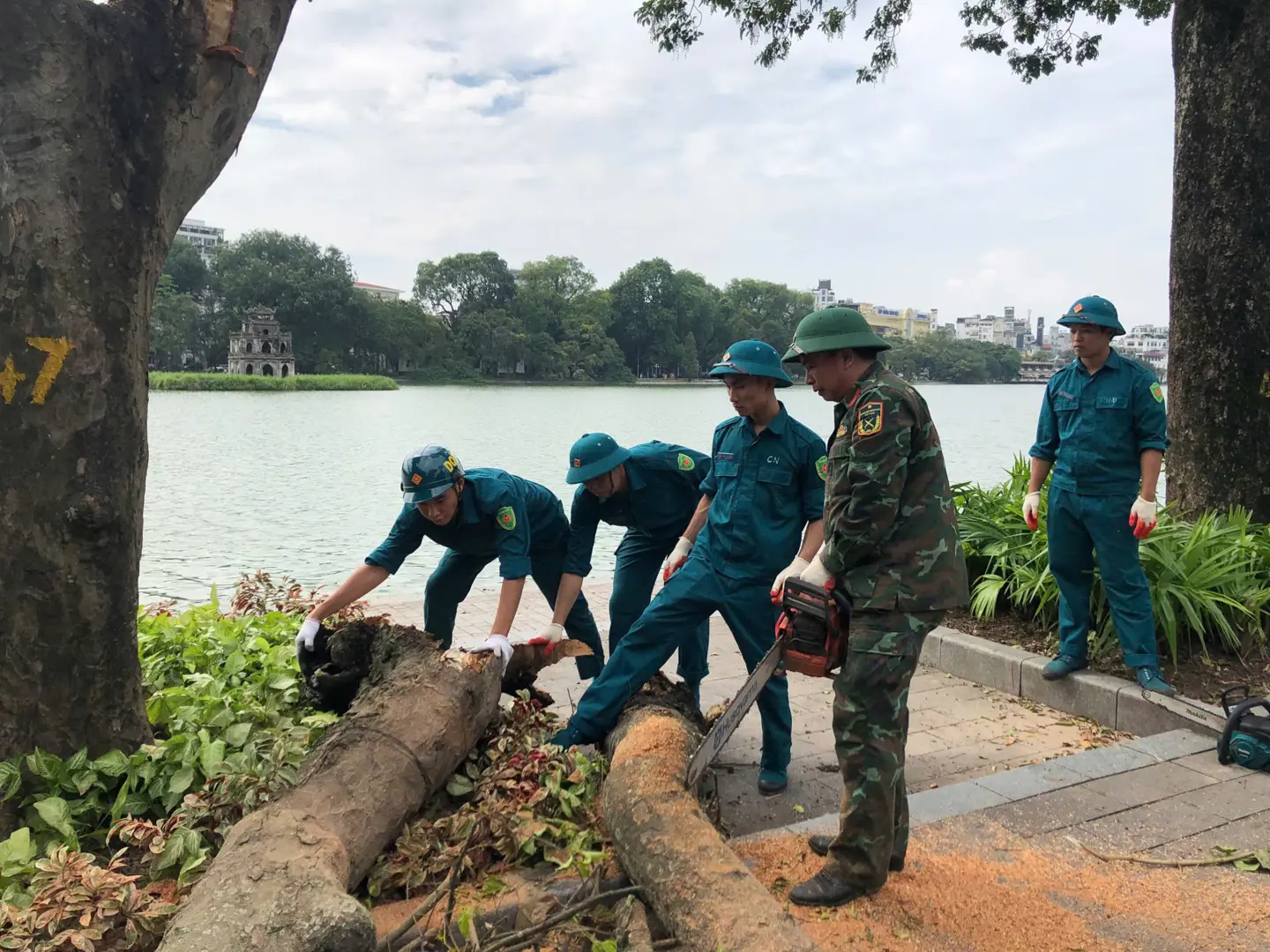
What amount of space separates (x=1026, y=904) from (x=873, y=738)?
2.40ft

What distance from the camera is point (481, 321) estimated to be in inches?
2955

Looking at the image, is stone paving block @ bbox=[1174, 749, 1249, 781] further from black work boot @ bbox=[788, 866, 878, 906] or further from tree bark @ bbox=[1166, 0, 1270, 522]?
tree bark @ bbox=[1166, 0, 1270, 522]

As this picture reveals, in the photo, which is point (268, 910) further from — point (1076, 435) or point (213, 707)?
point (1076, 435)

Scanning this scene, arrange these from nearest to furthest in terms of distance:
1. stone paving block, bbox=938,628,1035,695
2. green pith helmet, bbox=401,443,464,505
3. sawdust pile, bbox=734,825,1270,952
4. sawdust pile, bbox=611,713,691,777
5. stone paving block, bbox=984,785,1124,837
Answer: sawdust pile, bbox=734,825,1270,952 < sawdust pile, bbox=611,713,691,777 < stone paving block, bbox=984,785,1124,837 < green pith helmet, bbox=401,443,464,505 < stone paving block, bbox=938,628,1035,695

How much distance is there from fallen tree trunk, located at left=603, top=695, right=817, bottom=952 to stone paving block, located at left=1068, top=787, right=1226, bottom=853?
61.9 inches

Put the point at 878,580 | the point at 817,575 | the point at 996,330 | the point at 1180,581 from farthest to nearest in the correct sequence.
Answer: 1. the point at 996,330
2. the point at 1180,581
3. the point at 817,575
4. the point at 878,580

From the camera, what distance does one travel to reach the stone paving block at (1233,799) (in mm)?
3697

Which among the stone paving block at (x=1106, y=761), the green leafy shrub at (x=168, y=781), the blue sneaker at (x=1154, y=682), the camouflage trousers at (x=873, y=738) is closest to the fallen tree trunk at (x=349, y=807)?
the green leafy shrub at (x=168, y=781)

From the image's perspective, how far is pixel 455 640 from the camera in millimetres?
6984

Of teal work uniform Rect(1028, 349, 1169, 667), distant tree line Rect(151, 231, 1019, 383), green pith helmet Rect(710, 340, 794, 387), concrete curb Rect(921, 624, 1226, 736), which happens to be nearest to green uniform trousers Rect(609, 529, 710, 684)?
green pith helmet Rect(710, 340, 794, 387)

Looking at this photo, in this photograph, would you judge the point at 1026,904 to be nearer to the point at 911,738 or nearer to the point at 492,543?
the point at 911,738

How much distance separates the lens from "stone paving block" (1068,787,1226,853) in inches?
137

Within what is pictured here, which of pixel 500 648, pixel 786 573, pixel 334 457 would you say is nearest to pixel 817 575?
pixel 786 573

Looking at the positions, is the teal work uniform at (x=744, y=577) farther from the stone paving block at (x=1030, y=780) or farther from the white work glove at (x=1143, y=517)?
the white work glove at (x=1143, y=517)
